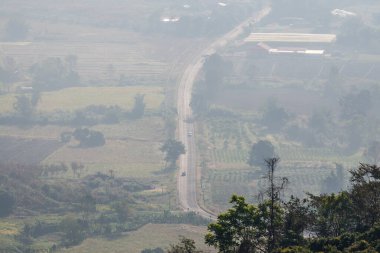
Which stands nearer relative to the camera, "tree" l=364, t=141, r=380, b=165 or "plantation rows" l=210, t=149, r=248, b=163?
"tree" l=364, t=141, r=380, b=165

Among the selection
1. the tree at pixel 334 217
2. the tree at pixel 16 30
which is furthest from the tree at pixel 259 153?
the tree at pixel 16 30

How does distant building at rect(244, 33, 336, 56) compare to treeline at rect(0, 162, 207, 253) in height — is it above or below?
above

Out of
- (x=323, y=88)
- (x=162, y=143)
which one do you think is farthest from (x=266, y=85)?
(x=162, y=143)

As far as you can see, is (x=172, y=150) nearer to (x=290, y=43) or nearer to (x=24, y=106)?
(x=24, y=106)

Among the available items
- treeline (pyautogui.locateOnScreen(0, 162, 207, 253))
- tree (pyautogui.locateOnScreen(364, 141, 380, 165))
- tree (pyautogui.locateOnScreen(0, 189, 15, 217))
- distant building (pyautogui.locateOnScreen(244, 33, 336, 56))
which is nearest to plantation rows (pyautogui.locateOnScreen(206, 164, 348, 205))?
tree (pyautogui.locateOnScreen(364, 141, 380, 165))

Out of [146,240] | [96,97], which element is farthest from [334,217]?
[96,97]

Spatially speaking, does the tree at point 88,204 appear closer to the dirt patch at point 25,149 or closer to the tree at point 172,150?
the dirt patch at point 25,149

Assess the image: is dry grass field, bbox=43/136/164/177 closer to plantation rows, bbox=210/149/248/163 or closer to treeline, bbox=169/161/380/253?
plantation rows, bbox=210/149/248/163
